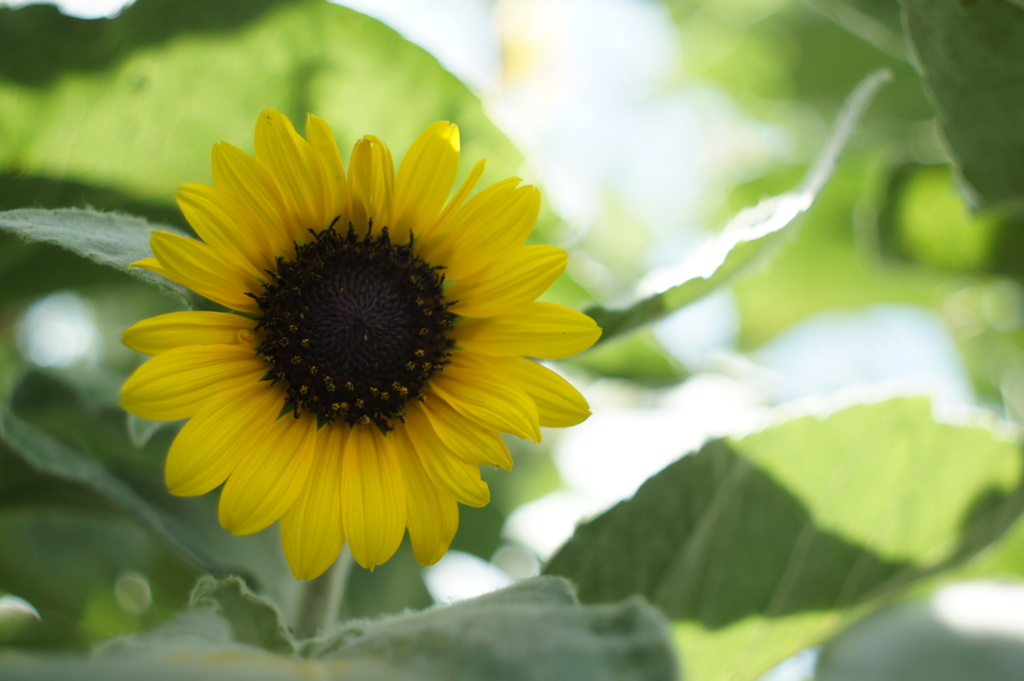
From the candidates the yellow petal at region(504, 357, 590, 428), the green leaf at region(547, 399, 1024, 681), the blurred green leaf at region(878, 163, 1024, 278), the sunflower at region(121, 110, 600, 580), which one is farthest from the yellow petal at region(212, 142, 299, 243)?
the blurred green leaf at region(878, 163, 1024, 278)

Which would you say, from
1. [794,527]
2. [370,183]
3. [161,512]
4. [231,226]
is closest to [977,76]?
[794,527]

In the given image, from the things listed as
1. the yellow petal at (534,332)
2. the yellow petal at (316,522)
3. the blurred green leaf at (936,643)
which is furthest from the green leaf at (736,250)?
the blurred green leaf at (936,643)

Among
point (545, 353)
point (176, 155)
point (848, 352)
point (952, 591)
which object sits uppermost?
point (176, 155)

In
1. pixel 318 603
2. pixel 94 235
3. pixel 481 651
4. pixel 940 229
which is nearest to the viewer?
pixel 481 651

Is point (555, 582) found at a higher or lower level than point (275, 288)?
lower

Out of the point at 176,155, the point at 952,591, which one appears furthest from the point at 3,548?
the point at 952,591

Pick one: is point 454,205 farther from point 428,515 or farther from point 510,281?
point 428,515

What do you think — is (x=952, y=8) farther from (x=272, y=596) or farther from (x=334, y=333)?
(x=272, y=596)
